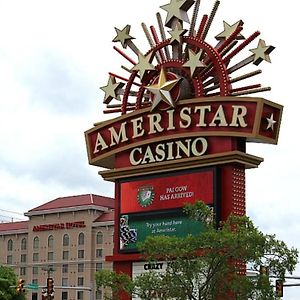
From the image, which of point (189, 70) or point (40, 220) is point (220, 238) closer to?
point (189, 70)

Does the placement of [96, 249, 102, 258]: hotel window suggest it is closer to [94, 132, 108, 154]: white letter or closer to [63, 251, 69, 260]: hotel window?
[63, 251, 69, 260]: hotel window

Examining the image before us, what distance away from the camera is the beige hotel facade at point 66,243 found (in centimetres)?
9469

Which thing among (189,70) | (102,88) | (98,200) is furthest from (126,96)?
(98,200)

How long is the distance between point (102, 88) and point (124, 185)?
5.05 m

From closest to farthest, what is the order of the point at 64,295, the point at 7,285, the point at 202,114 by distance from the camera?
1. the point at 202,114
2. the point at 7,285
3. the point at 64,295

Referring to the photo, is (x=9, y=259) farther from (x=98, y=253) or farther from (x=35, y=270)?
(x=98, y=253)

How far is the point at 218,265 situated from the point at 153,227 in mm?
6349

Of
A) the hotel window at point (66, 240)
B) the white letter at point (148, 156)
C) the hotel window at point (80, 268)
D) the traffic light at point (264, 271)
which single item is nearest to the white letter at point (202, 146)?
the white letter at point (148, 156)

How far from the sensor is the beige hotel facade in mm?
94688

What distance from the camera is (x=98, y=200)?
9788 centimetres

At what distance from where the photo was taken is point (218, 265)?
2573 cm

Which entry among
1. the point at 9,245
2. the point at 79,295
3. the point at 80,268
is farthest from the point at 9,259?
the point at 79,295

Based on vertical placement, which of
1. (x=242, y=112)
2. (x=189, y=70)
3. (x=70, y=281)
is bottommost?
(x=70, y=281)

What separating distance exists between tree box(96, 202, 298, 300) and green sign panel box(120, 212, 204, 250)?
357 cm
